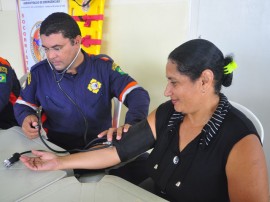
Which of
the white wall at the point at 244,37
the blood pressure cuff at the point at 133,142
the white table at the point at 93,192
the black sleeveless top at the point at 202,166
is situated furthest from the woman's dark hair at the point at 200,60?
the white wall at the point at 244,37

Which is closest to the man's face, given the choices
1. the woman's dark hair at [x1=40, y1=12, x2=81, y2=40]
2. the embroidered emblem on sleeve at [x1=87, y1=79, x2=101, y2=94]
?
the woman's dark hair at [x1=40, y1=12, x2=81, y2=40]

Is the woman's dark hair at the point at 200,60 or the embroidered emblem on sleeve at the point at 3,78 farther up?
the woman's dark hair at the point at 200,60

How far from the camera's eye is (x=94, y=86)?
1.59 meters

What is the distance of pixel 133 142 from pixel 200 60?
456 millimetres

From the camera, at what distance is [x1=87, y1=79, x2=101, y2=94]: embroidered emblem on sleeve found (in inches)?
62.1

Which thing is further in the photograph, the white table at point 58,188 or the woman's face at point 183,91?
the woman's face at point 183,91

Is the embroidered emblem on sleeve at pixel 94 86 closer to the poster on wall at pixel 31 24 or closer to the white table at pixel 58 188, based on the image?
the white table at pixel 58 188

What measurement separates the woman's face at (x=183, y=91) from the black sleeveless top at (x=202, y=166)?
4.8 inches

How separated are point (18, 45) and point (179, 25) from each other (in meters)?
→ 2.29

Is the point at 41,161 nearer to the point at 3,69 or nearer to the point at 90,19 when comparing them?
the point at 3,69

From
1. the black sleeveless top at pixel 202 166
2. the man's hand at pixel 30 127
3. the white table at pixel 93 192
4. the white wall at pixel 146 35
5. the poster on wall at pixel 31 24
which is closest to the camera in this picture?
the white table at pixel 93 192

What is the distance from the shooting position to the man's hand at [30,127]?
1.25 meters

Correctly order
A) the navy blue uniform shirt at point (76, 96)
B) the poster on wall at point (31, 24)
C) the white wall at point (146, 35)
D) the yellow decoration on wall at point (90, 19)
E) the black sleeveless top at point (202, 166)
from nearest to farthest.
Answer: the black sleeveless top at point (202, 166)
the navy blue uniform shirt at point (76, 96)
the white wall at point (146, 35)
the yellow decoration on wall at point (90, 19)
the poster on wall at point (31, 24)

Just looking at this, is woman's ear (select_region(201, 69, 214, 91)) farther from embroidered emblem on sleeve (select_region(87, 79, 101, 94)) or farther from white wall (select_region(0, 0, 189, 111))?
white wall (select_region(0, 0, 189, 111))
